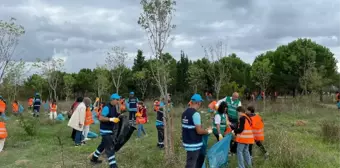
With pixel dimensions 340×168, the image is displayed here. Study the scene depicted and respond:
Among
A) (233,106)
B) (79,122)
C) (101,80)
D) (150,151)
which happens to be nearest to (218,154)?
(233,106)

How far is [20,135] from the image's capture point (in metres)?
12.2

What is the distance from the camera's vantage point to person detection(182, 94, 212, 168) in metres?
5.80

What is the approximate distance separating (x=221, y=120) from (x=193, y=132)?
2452mm

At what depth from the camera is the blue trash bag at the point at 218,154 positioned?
6.57 meters

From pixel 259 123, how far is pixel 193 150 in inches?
105

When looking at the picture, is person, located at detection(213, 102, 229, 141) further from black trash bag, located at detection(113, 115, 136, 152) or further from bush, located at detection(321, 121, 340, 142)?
bush, located at detection(321, 121, 340, 142)

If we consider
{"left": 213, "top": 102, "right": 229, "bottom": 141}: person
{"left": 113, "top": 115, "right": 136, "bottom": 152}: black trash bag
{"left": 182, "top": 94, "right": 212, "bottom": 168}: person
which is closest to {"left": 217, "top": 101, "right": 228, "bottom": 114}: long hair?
{"left": 213, "top": 102, "right": 229, "bottom": 141}: person

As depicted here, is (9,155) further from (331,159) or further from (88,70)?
(88,70)

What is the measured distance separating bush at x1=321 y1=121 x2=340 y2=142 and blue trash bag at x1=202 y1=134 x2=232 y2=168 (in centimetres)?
448

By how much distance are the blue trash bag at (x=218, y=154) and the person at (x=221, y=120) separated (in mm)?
531

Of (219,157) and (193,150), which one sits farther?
Answer: (219,157)

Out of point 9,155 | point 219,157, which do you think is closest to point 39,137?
point 9,155

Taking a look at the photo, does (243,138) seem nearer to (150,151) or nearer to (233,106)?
(233,106)

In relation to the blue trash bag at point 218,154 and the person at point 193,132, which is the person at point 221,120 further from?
the person at point 193,132
